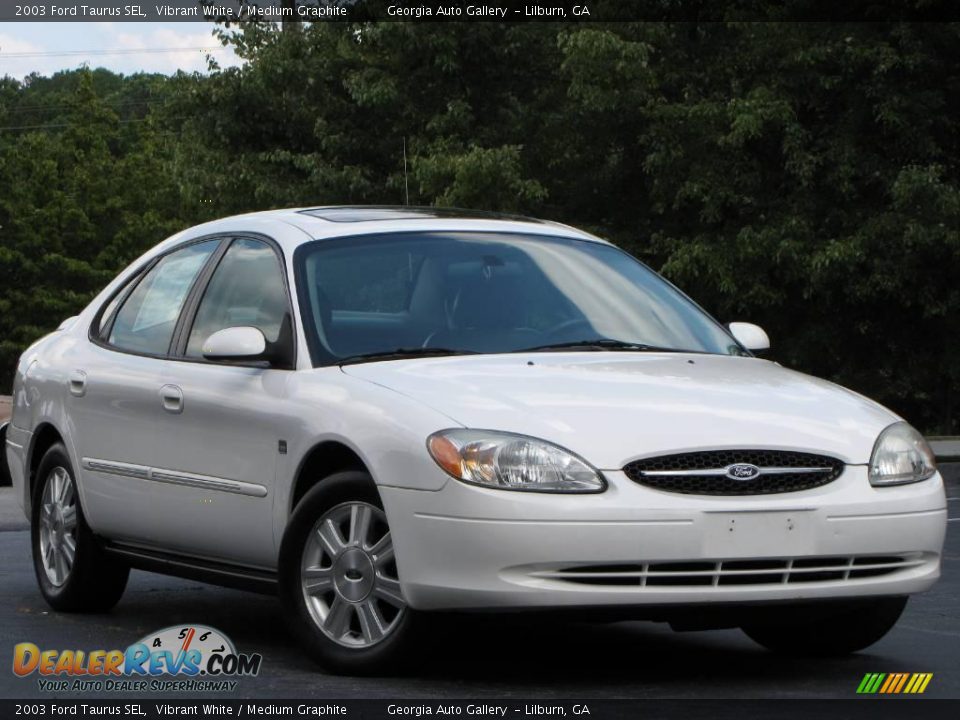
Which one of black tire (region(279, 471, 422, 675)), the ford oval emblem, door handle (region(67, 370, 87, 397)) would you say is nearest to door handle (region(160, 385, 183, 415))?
door handle (region(67, 370, 87, 397))

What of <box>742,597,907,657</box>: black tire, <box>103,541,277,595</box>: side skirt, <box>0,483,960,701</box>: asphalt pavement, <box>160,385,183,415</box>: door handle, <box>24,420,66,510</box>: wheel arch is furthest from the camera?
<box>24,420,66,510</box>: wheel arch

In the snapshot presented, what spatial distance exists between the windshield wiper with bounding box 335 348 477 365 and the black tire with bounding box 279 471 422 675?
1.78 feet

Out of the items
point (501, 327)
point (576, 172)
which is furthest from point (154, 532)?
point (576, 172)

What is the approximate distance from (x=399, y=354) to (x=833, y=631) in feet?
5.89

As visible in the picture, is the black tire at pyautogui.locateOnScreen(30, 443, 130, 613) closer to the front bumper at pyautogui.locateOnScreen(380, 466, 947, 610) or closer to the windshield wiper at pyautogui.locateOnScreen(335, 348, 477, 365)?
the windshield wiper at pyautogui.locateOnScreen(335, 348, 477, 365)

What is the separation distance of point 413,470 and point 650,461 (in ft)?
2.33

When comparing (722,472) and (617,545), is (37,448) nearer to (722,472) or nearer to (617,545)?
(617,545)

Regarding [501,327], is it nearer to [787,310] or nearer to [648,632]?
[648,632]

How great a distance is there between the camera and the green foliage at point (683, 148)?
89.5 feet

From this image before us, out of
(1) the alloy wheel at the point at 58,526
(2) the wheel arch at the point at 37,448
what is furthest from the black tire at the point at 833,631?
(2) the wheel arch at the point at 37,448

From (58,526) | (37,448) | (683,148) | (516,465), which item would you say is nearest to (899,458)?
(516,465)

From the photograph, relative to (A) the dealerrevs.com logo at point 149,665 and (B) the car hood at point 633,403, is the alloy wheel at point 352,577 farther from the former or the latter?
(B) the car hood at point 633,403

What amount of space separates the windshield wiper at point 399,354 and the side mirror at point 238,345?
31 centimetres

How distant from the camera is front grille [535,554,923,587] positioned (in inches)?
227
